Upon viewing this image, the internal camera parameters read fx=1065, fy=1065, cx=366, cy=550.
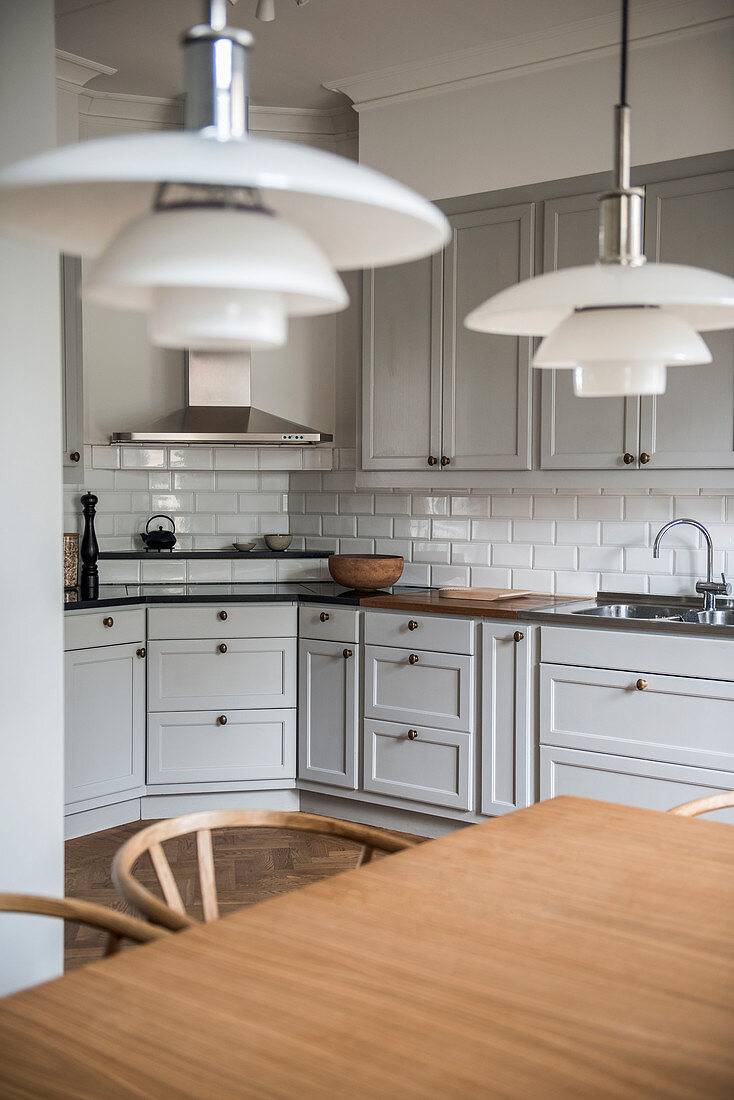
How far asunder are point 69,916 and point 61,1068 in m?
0.41

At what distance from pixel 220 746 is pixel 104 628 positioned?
2.30 ft

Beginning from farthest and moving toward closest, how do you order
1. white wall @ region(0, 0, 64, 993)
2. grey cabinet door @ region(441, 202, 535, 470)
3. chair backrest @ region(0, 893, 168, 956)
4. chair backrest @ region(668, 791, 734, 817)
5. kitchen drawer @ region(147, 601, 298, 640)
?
kitchen drawer @ region(147, 601, 298, 640) < grey cabinet door @ region(441, 202, 535, 470) < white wall @ region(0, 0, 64, 993) < chair backrest @ region(668, 791, 734, 817) < chair backrest @ region(0, 893, 168, 956)

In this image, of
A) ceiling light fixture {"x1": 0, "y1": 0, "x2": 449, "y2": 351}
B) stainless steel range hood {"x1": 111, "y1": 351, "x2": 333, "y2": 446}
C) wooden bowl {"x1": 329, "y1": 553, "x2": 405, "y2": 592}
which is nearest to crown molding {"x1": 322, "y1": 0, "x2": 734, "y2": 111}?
stainless steel range hood {"x1": 111, "y1": 351, "x2": 333, "y2": 446}

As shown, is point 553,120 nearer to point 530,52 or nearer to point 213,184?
point 530,52

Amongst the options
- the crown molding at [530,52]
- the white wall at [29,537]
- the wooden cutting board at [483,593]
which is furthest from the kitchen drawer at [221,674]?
the crown molding at [530,52]

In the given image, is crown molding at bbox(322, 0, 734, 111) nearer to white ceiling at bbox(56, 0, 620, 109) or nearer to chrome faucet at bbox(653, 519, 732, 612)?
white ceiling at bbox(56, 0, 620, 109)

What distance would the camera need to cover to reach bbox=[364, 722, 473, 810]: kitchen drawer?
13.1ft

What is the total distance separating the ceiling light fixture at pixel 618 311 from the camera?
1148 mm

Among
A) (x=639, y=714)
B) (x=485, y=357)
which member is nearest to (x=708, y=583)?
(x=639, y=714)

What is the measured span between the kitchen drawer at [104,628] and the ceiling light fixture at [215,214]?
327 centimetres

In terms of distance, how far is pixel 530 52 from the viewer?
406cm

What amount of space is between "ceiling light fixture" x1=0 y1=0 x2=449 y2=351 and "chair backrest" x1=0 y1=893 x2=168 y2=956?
807 mm

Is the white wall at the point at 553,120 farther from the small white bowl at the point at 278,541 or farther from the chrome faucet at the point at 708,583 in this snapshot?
the small white bowl at the point at 278,541

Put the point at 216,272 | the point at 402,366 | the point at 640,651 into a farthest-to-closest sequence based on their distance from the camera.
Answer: the point at 402,366, the point at 640,651, the point at 216,272
